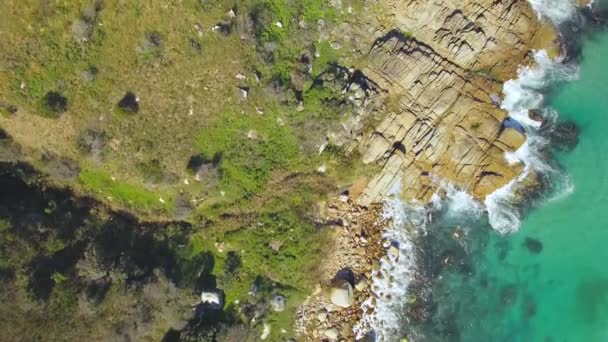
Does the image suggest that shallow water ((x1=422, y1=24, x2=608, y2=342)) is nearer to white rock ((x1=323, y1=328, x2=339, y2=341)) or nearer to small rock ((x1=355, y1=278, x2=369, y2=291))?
small rock ((x1=355, y1=278, x2=369, y2=291))

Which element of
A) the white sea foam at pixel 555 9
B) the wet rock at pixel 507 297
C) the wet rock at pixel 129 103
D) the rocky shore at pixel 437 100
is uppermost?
the white sea foam at pixel 555 9

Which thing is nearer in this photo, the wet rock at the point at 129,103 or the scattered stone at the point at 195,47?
the wet rock at the point at 129,103

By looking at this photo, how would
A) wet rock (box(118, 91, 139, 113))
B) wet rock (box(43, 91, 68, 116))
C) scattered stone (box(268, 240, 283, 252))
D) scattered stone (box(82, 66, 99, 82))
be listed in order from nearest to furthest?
wet rock (box(43, 91, 68, 116)) → scattered stone (box(82, 66, 99, 82)) → wet rock (box(118, 91, 139, 113)) → scattered stone (box(268, 240, 283, 252))

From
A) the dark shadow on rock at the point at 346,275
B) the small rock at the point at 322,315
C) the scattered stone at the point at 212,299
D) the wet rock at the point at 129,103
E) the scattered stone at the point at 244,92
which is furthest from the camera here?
the dark shadow on rock at the point at 346,275

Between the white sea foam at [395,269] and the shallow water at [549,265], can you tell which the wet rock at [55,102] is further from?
the shallow water at [549,265]

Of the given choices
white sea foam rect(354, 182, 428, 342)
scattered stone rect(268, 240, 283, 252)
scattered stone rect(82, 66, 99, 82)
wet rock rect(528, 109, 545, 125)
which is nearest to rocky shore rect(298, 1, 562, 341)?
white sea foam rect(354, 182, 428, 342)

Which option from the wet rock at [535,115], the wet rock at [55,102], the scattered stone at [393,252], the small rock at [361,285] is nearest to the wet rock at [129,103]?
the wet rock at [55,102]
